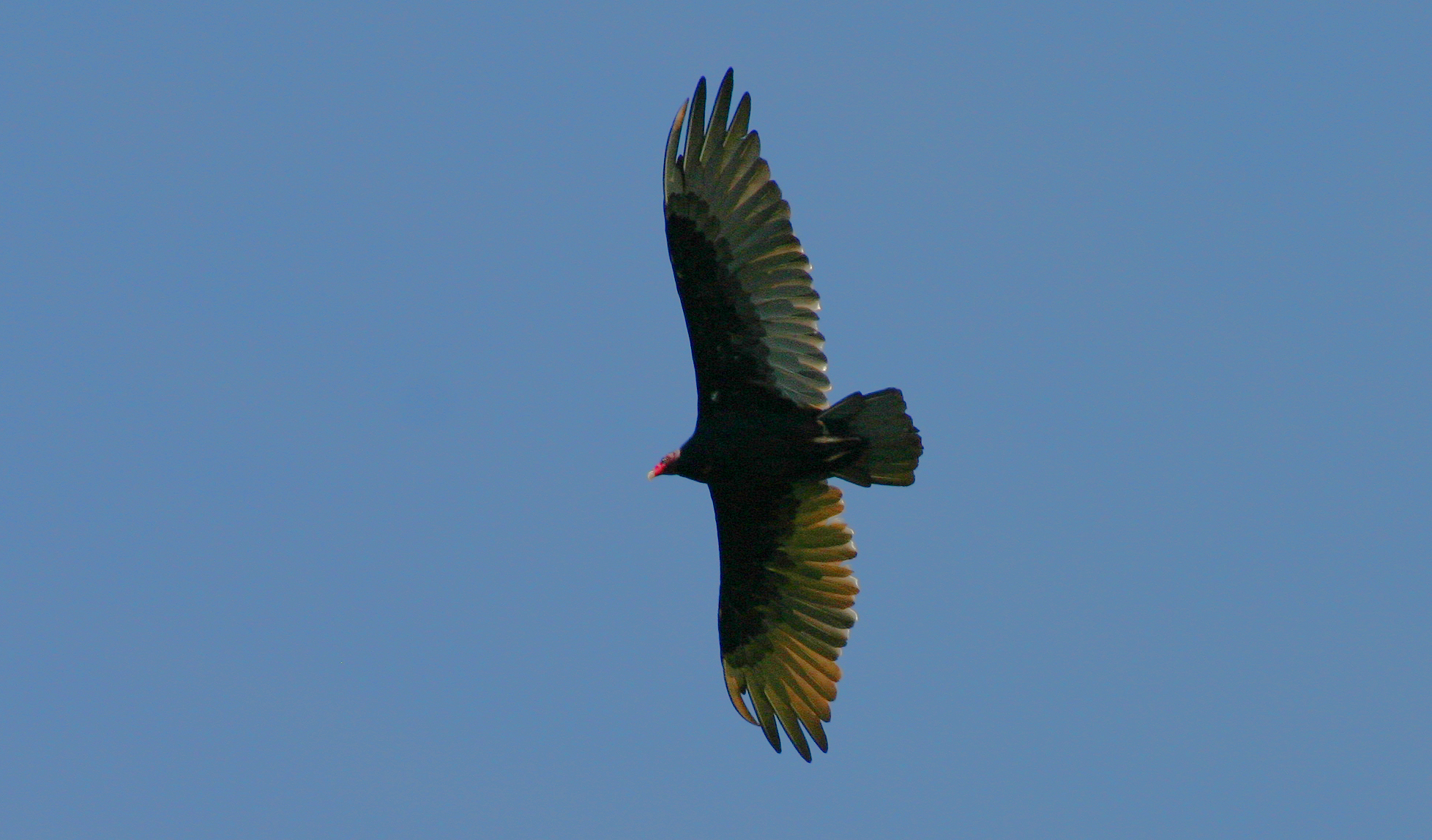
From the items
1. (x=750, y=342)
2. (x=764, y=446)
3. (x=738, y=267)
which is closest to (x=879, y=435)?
(x=764, y=446)

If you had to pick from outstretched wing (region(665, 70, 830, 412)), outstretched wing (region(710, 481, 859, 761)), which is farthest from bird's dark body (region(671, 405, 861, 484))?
outstretched wing (region(710, 481, 859, 761))

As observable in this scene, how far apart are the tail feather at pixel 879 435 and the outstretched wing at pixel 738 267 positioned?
11.2 inches

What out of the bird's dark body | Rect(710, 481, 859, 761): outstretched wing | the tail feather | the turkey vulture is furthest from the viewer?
Rect(710, 481, 859, 761): outstretched wing

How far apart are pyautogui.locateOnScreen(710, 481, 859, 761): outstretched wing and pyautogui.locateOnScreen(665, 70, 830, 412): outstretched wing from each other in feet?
3.15

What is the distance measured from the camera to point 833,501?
32.6 feet

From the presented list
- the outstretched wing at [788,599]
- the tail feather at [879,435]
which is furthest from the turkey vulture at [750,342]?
the outstretched wing at [788,599]

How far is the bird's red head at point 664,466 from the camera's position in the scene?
30.6 feet

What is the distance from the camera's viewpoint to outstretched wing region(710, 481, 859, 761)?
9938mm

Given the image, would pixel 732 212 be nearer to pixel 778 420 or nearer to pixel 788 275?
pixel 788 275

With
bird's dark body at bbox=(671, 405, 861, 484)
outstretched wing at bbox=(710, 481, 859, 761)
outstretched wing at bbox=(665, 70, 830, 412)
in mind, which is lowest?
outstretched wing at bbox=(710, 481, 859, 761)

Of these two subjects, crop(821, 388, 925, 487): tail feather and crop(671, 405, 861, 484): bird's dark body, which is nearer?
crop(821, 388, 925, 487): tail feather

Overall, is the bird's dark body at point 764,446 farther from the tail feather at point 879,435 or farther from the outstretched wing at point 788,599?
the outstretched wing at point 788,599

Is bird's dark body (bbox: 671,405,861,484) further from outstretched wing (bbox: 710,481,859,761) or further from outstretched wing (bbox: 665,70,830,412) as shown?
outstretched wing (bbox: 710,481,859,761)

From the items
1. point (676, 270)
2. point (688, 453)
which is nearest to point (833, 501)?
point (688, 453)
